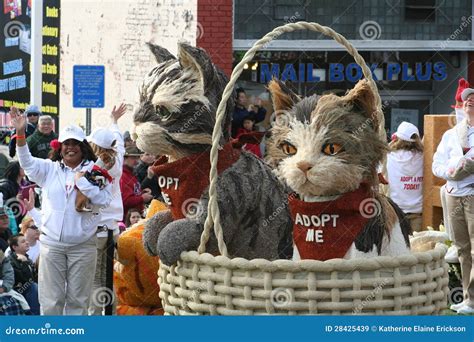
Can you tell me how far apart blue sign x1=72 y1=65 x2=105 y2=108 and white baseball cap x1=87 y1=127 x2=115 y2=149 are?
155 inches

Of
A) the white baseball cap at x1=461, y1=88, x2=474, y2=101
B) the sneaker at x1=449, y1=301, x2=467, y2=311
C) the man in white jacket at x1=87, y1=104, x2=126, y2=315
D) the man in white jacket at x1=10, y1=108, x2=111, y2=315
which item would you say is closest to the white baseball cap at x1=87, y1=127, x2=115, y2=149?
the man in white jacket at x1=87, y1=104, x2=126, y2=315

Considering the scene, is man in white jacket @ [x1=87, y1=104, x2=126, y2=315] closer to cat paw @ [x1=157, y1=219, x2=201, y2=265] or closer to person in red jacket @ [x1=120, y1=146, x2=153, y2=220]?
person in red jacket @ [x1=120, y1=146, x2=153, y2=220]

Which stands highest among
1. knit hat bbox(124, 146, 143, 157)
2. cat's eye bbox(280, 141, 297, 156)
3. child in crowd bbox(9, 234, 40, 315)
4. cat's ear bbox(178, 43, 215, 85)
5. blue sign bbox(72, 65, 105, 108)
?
→ cat's ear bbox(178, 43, 215, 85)

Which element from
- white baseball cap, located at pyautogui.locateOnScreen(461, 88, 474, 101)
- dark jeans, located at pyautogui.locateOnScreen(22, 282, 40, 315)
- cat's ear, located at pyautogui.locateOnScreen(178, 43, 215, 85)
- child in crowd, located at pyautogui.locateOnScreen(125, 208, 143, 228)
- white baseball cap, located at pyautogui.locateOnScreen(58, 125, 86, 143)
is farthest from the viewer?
child in crowd, located at pyautogui.locateOnScreen(125, 208, 143, 228)

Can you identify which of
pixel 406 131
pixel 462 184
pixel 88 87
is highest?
pixel 88 87

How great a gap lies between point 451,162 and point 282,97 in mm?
2996

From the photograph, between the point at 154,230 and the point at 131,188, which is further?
the point at 131,188

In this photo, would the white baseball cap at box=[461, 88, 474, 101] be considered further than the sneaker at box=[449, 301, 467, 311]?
No

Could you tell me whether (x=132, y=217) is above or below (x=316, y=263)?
below

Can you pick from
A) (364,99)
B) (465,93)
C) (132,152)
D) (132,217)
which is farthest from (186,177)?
(132,152)

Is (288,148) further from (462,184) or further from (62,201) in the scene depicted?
(462,184)

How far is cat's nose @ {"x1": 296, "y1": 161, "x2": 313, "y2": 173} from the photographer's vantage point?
4.51 m

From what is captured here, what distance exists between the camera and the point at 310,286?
3.82 metres

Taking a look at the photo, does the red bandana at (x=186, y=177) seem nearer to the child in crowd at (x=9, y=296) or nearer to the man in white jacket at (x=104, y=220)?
the child in crowd at (x=9, y=296)
